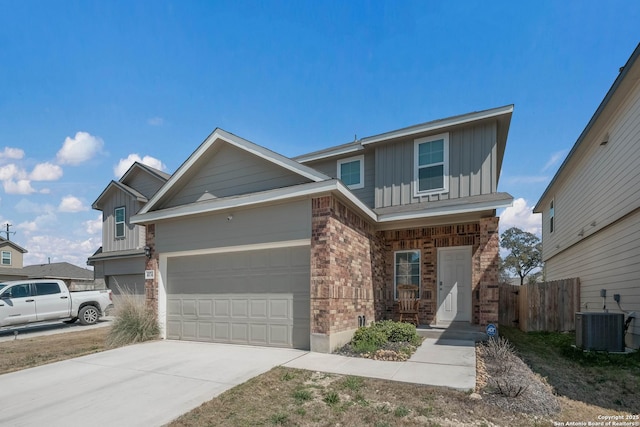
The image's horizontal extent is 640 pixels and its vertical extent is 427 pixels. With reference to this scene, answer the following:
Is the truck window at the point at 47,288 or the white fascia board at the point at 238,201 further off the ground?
the white fascia board at the point at 238,201

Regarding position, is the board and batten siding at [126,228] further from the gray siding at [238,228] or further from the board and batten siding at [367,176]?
the board and batten siding at [367,176]

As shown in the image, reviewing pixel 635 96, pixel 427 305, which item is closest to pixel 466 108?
pixel 635 96

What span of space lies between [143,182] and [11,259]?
19963 mm

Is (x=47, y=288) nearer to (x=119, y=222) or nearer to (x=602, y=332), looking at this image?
(x=119, y=222)

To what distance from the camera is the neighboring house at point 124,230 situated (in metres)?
16.6

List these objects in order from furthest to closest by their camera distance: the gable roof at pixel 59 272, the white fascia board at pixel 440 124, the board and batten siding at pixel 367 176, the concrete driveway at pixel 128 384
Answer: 1. the gable roof at pixel 59 272
2. the board and batten siding at pixel 367 176
3. the white fascia board at pixel 440 124
4. the concrete driveway at pixel 128 384

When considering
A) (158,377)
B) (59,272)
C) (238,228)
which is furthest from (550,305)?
(59,272)

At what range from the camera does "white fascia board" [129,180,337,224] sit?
726 centimetres

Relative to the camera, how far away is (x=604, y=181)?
32.3 feet

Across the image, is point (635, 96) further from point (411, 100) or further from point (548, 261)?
point (548, 261)

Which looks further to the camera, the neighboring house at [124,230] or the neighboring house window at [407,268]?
the neighboring house at [124,230]

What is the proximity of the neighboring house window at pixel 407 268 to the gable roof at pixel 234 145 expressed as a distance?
14.5ft

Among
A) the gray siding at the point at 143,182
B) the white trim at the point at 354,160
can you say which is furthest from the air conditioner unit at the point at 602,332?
the gray siding at the point at 143,182

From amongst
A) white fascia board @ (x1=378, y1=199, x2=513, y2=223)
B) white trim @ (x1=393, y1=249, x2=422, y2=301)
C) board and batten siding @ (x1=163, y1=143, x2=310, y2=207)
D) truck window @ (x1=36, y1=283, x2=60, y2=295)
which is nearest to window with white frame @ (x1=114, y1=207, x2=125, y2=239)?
truck window @ (x1=36, y1=283, x2=60, y2=295)
